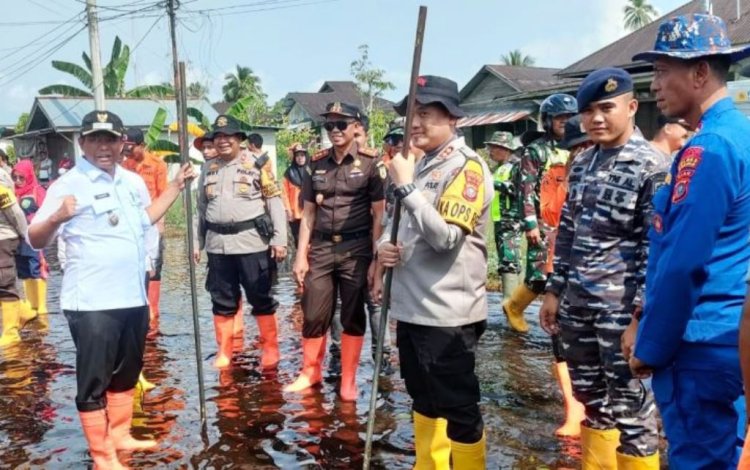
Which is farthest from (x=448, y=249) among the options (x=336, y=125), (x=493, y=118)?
(x=493, y=118)

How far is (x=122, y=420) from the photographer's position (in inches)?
181

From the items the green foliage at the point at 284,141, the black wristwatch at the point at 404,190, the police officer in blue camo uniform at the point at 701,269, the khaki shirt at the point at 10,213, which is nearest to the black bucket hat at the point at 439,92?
the black wristwatch at the point at 404,190

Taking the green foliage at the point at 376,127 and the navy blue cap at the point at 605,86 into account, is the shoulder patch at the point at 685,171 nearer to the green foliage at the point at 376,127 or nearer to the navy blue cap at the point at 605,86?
the navy blue cap at the point at 605,86

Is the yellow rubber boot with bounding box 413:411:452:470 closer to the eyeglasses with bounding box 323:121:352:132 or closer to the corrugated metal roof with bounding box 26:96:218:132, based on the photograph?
the eyeglasses with bounding box 323:121:352:132

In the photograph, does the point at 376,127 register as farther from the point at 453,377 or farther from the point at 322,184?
the point at 453,377

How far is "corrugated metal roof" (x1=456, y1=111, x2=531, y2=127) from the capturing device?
23.8 metres

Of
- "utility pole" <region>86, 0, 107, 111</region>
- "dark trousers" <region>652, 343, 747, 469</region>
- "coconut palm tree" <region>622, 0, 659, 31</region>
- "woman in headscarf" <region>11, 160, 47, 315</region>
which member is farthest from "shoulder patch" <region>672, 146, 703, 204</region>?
"coconut palm tree" <region>622, 0, 659, 31</region>

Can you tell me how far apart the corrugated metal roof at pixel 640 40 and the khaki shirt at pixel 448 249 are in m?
16.6

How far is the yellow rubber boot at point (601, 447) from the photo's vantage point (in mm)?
3516

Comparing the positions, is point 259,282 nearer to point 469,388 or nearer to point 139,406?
point 139,406

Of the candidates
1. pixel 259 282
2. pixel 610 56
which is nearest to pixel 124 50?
pixel 610 56

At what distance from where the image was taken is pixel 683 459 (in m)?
2.53

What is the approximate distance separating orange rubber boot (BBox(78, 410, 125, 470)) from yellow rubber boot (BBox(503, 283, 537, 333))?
4175mm

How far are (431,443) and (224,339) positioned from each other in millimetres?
3246
